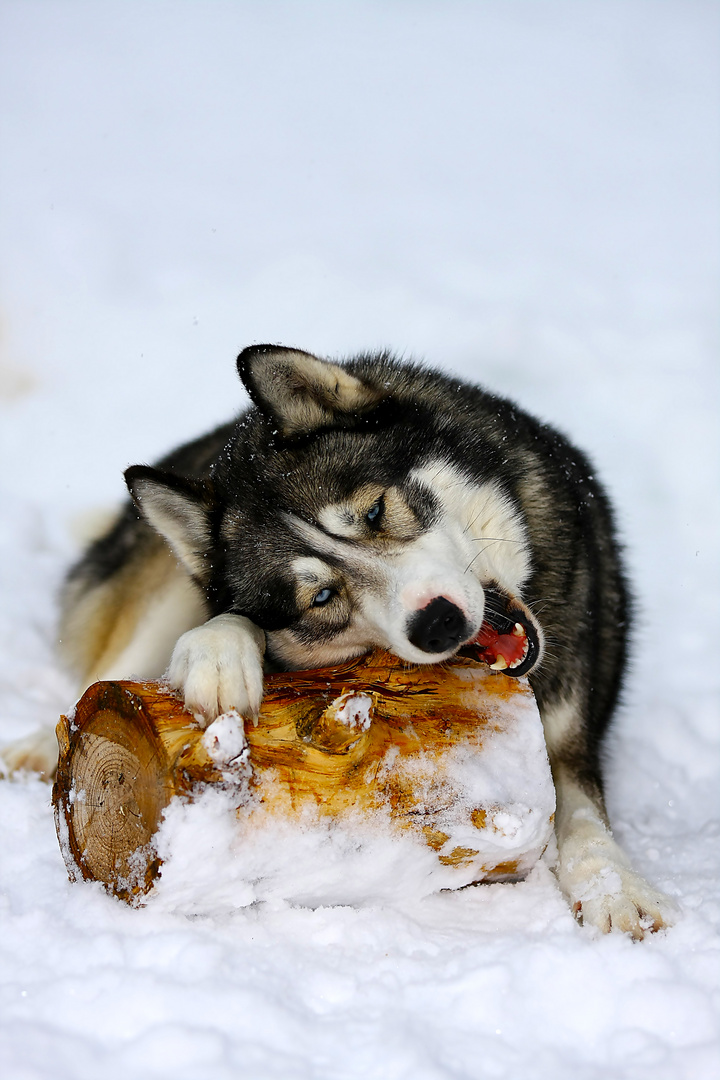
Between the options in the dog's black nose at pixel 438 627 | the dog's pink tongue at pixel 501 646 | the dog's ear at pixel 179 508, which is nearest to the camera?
the dog's black nose at pixel 438 627

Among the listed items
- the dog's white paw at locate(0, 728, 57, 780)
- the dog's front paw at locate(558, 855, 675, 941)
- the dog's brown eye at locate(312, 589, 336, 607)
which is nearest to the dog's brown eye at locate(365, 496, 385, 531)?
the dog's brown eye at locate(312, 589, 336, 607)

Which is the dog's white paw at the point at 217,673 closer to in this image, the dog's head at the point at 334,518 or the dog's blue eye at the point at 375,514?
the dog's head at the point at 334,518

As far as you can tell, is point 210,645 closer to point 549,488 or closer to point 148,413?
point 549,488

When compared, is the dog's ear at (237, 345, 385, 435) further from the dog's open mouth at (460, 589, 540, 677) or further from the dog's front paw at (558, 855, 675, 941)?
the dog's front paw at (558, 855, 675, 941)

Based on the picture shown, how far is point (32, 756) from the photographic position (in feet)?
9.34

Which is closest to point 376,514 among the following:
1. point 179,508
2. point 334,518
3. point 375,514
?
point 375,514

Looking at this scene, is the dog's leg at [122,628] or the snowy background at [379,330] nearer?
the snowy background at [379,330]

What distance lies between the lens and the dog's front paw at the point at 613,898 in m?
2.09

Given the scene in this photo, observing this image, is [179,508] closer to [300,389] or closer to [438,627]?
[300,389]

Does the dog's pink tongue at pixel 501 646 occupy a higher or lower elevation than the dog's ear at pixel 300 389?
lower

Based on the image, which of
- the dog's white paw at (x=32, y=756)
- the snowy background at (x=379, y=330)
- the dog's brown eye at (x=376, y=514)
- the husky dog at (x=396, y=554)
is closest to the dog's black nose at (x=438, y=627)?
the husky dog at (x=396, y=554)

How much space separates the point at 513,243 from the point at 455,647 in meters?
4.42

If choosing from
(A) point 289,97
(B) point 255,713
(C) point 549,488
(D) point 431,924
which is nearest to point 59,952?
(B) point 255,713

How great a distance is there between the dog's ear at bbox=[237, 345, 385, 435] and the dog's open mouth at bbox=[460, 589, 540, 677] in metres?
0.70
